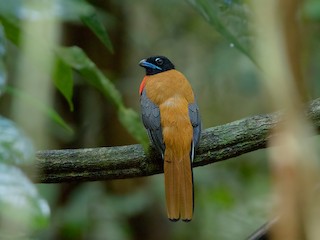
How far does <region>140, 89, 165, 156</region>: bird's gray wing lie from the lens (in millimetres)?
2967

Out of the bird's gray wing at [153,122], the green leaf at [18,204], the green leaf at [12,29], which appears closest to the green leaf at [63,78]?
the green leaf at [12,29]

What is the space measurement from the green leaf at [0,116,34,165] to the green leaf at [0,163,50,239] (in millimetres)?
31

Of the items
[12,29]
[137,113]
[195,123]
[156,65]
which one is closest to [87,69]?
[12,29]

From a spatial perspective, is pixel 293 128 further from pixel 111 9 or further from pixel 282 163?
pixel 111 9

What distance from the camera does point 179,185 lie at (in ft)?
9.11

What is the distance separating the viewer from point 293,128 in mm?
672

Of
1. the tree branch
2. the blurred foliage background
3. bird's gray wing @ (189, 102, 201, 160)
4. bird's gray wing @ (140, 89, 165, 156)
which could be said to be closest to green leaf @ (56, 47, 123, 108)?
the tree branch

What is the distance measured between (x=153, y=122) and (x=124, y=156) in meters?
0.65

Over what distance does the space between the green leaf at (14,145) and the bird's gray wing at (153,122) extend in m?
0.93

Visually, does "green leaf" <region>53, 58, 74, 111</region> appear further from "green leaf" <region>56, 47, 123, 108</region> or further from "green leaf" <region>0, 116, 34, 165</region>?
"green leaf" <region>0, 116, 34, 165</region>

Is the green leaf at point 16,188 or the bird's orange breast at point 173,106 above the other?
the bird's orange breast at point 173,106

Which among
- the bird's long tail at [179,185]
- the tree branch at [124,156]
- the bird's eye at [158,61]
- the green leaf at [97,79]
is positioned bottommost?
the bird's long tail at [179,185]

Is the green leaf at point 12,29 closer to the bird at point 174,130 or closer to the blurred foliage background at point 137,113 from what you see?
the bird at point 174,130

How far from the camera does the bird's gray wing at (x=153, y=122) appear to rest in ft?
9.73
